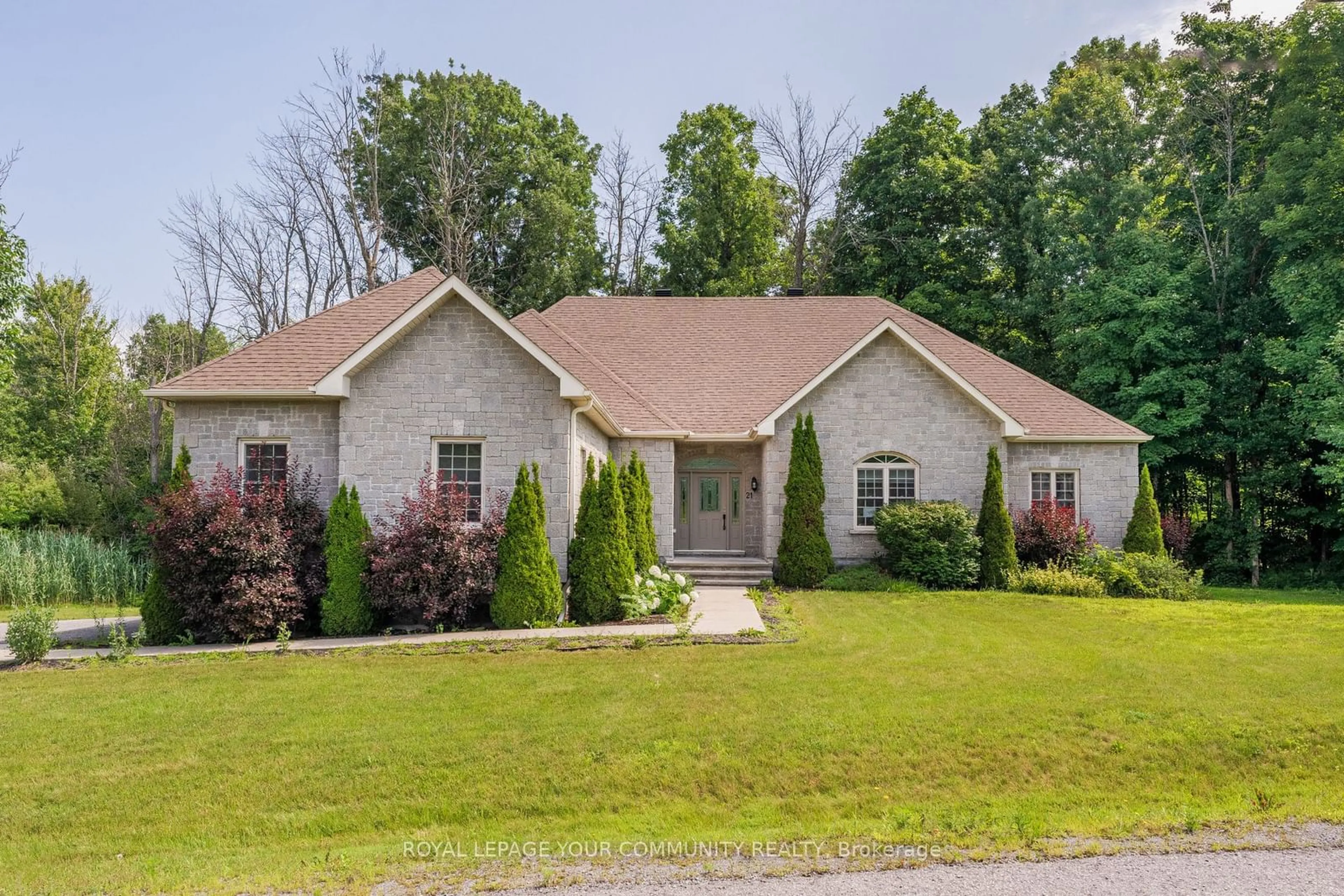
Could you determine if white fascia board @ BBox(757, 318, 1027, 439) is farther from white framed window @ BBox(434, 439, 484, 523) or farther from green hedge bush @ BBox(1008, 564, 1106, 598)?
white framed window @ BBox(434, 439, 484, 523)

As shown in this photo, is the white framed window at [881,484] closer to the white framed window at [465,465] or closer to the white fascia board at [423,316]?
the white fascia board at [423,316]

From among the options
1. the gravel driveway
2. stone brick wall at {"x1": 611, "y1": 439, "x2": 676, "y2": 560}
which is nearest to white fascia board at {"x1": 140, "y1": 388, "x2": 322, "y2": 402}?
stone brick wall at {"x1": 611, "y1": 439, "x2": 676, "y2": 560}

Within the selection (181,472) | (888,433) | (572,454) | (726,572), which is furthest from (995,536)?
(181,472)

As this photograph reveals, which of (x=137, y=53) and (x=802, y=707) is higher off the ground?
(x=137, y=53)

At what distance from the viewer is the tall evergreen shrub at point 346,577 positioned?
12.3 meters

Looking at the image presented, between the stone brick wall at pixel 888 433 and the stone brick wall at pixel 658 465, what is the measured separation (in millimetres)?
2333

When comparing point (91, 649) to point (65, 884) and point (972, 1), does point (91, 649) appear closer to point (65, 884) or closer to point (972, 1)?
point (65, 884)

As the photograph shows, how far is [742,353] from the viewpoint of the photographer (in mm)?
22469

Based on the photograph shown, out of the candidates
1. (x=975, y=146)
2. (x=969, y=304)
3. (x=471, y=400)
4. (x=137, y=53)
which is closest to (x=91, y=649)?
(x=471, y=400)

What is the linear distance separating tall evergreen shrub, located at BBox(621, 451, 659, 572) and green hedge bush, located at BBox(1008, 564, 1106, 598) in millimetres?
7550

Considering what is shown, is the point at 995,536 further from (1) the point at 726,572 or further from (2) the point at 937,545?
(1) the point at 726,572

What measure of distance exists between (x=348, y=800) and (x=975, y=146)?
32298 mm

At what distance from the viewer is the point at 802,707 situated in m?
8.12

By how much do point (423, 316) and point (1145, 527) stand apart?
15.9 metres
